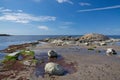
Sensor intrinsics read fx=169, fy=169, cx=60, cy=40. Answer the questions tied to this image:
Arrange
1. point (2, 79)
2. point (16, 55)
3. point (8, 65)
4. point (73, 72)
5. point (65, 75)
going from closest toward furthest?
1. point (2, 79)
2. point (65, 75)
3. point (73, 72)
4. point (8, 65)
5. point (16, 55)

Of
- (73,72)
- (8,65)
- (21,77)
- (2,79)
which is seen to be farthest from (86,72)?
(8,65)

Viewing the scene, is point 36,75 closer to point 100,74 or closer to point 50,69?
point 50,69

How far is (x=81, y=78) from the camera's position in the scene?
58.9 ft

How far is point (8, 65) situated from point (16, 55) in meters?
5.34

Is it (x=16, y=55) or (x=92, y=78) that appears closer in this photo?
(x=92, y=78)

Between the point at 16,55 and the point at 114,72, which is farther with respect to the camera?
the point at 16,55

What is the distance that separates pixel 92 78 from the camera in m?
17.9

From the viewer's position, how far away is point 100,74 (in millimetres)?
19516

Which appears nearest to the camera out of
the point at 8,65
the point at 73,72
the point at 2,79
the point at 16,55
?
the point at 2,79

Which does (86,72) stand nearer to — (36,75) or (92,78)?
(92,78)

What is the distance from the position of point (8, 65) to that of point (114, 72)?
47.0 ft

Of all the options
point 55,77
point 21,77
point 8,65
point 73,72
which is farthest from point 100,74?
point 8,65

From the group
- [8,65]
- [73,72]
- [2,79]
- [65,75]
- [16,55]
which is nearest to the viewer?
[2,79]

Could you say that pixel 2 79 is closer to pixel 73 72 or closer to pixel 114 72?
pixel 73 72
